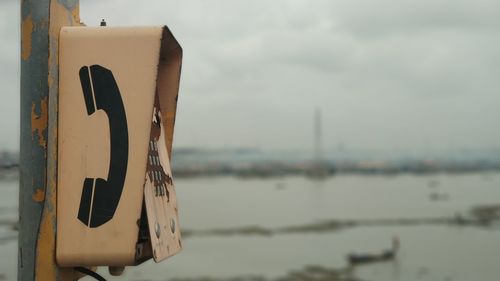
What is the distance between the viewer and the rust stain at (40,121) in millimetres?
1530

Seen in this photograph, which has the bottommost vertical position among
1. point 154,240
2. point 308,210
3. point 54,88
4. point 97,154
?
point 308,210

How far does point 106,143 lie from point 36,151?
0.63 ft

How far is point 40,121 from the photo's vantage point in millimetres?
1532

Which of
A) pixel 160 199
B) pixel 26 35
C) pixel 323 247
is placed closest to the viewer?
pixel 26 35

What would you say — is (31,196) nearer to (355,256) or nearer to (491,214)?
(355,256)

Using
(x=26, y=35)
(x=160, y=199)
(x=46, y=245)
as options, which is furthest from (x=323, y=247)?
(x=26, y=35)

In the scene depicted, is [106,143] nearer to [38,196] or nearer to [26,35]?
[38,196]

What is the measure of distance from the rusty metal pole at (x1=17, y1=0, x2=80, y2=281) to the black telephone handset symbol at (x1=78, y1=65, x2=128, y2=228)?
99 millimetres

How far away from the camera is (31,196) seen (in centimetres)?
153

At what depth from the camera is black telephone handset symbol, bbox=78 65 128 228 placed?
1528 mm

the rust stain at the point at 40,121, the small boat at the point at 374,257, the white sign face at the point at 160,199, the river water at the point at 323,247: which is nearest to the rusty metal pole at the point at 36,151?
the rust stain at the point at 40,121

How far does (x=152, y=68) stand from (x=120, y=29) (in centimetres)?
15

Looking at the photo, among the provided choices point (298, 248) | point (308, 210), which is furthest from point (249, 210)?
point (298, 248)

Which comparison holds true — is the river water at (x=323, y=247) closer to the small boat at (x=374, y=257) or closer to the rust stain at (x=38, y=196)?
the small boat at (x=374, y=257)
